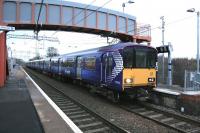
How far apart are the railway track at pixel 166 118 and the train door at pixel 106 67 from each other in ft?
5.89

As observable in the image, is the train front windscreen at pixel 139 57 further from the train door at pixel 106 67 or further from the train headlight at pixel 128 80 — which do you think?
the train door at pixel 106 67

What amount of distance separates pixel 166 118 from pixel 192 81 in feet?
28.0

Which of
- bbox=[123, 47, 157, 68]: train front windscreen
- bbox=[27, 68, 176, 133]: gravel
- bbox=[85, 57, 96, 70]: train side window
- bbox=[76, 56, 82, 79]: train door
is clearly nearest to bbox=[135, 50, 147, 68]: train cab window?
bbox=[123, 47, 157, 68]: train front windscreen

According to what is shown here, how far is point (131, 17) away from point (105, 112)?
19.4 meters

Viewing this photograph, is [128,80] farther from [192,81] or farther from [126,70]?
[192,81]

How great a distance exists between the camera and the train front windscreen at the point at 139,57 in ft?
45.9

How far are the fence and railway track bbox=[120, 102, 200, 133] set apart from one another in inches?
222

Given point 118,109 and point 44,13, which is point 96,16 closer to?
point 44,13

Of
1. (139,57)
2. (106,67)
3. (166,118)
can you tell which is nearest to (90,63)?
(106,67)

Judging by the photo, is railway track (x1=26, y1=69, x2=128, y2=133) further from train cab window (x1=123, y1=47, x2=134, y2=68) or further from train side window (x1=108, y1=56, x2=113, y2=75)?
train cab window (x1=123, y1=47, x2=134, y2=68)

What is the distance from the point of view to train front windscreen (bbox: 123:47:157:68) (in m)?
14.0

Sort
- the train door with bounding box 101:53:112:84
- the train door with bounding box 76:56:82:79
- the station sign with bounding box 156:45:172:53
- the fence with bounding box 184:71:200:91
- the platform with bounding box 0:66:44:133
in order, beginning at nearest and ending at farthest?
the platform with bounding box 0:66:44:133, the train door with bounding box 101:53:112:84, the fence with bounding box 184:71:200:91, the station sign with bounding box 156:45:172:53, the train door with bounding box 76:56:82:79

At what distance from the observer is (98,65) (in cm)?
1688

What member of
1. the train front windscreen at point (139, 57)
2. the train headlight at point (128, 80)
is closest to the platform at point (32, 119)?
the train headlight at point (128, 80)
